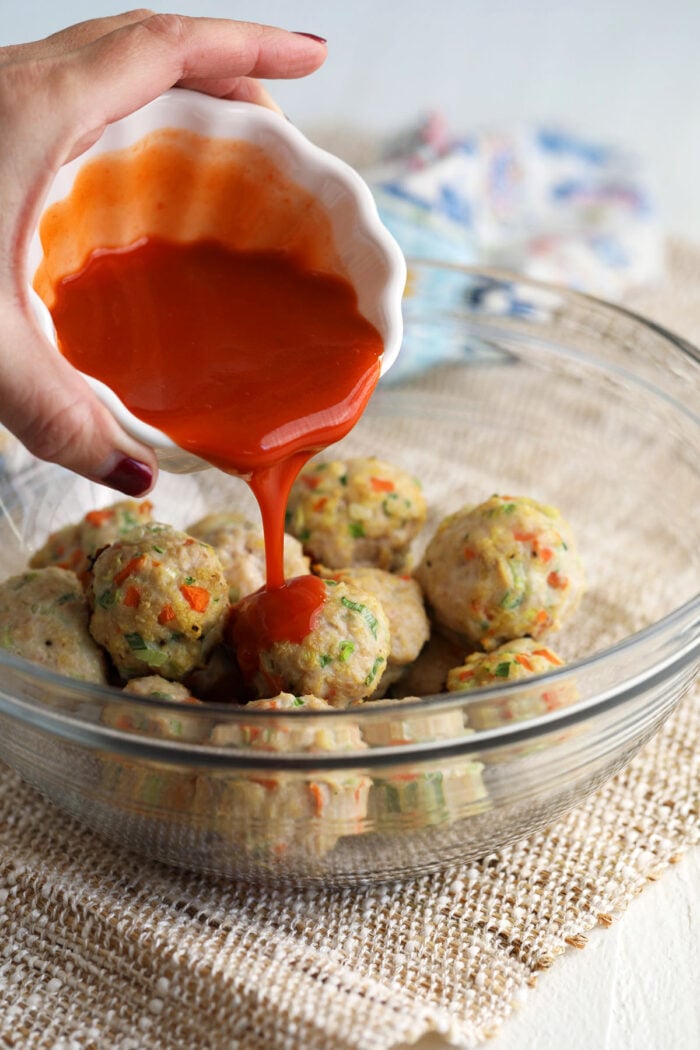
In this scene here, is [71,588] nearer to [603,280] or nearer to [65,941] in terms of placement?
[65,941]

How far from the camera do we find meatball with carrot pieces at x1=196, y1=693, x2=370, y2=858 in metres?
1.80

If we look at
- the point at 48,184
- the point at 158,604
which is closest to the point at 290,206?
the point at 48,184

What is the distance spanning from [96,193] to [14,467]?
918 millimetres

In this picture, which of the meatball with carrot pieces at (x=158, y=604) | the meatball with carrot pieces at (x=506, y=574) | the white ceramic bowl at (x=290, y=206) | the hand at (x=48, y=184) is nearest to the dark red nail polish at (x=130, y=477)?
the hand at (x=48, y=184)

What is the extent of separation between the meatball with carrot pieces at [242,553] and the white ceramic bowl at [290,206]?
16.4 inches

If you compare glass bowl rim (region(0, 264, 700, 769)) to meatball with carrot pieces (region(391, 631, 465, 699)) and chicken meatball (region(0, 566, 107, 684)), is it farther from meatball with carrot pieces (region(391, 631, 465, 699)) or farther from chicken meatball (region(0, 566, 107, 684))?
meatball with carrot pieces (region(391, 631, 465, 699))

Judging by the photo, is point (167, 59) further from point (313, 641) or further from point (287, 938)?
point (287, 938)

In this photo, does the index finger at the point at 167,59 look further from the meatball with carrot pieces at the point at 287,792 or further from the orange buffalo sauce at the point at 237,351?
the meatball with carrot pieces at the point at 287,792

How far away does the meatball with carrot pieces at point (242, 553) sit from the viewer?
8.17 feet

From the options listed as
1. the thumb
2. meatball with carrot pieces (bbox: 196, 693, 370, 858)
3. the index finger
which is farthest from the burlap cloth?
the index finger

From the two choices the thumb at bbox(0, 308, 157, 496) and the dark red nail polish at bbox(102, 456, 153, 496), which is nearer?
the thumb at bbox(0, 308, 157, 496)

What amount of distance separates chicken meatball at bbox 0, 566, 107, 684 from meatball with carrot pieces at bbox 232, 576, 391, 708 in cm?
29

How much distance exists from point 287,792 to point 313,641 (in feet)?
1.09

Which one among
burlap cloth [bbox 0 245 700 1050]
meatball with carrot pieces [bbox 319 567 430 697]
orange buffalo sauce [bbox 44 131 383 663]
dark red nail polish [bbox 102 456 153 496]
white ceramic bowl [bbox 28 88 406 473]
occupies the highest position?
white ceramic bowl [bbox 28 88 406 473]
